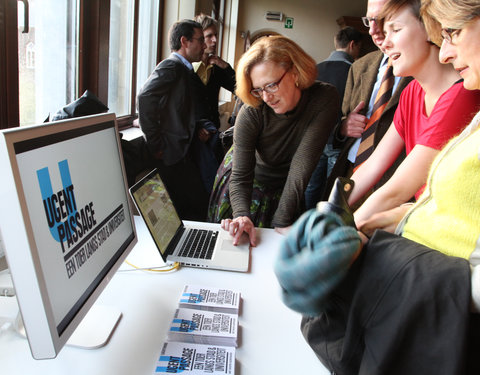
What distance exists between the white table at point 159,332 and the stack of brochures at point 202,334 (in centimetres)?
3

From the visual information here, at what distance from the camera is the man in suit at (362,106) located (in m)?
1.60

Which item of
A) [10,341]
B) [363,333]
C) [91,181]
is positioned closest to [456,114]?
[363,333]

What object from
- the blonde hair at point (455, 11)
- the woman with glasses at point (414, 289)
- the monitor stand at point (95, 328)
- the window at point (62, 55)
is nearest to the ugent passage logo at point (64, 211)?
the monitor stand at point (95, 328)

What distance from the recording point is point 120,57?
283 centimetres

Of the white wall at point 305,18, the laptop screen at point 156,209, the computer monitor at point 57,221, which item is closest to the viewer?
the computer monitor at point 57,221

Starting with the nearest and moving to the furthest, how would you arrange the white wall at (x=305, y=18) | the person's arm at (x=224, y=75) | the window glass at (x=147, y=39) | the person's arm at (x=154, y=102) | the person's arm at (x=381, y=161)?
the person's arm at (x=381, y=161)
the person's arm at (x=154, y=102)
the window glass at (x=147, y=39)
the person's arm at (x=224, y=75)
the white wall at (x=305, y=18)

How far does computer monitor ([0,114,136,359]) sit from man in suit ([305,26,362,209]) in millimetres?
1459

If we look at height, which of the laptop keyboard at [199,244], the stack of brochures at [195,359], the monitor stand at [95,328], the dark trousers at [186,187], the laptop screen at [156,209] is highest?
the laptop screen at [156,209]

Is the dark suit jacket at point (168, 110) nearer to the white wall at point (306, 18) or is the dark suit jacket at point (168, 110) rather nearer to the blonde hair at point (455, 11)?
the blonde hair at point (455, 11)

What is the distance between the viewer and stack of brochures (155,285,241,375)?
71cm

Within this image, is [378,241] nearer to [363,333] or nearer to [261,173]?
[363,333]

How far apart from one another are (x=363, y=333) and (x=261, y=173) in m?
1.20

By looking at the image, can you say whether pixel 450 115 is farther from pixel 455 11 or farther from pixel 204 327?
pixel 204 327

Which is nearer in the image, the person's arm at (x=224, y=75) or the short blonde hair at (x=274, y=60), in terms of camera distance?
the short blonde hair at (x=274, y=60)
